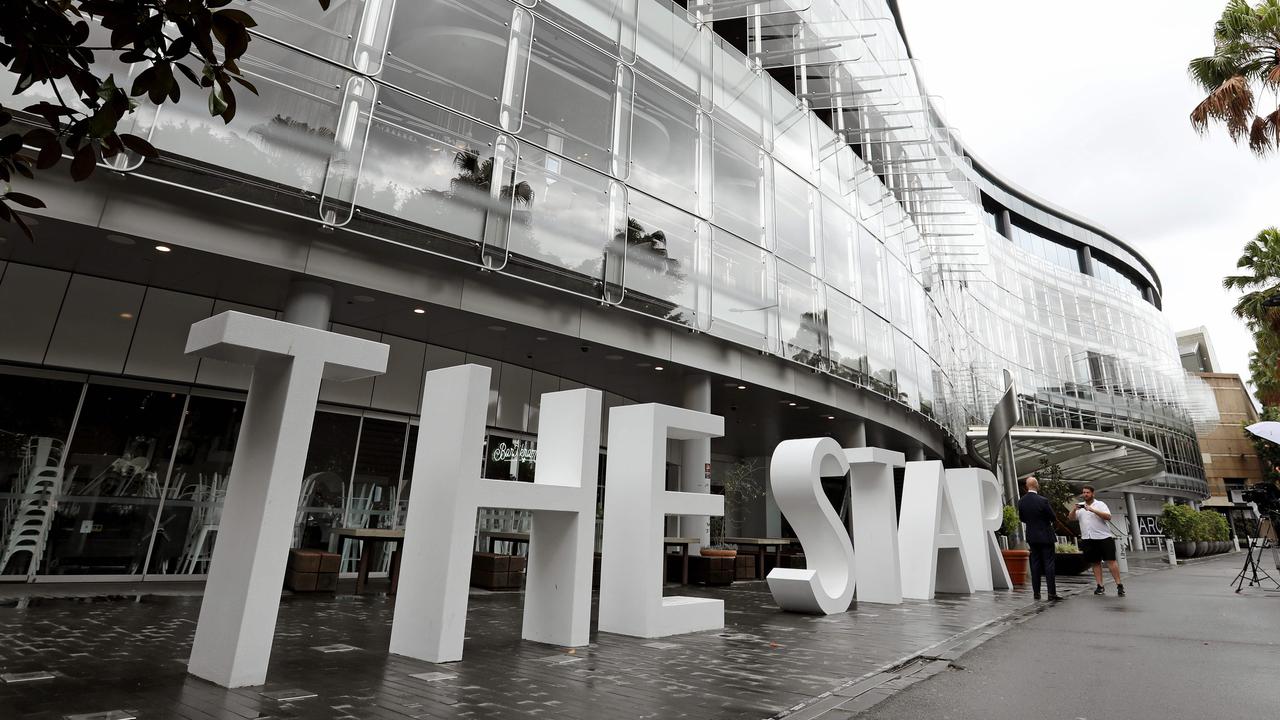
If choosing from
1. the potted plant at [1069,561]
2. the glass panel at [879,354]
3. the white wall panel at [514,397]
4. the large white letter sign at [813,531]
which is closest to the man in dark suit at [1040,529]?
the large white letter sign at [813,531]

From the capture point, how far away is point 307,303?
378 inches

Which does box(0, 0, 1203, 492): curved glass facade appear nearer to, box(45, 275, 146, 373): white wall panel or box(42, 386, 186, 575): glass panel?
box(45, 275, 146, 373): white wall panel

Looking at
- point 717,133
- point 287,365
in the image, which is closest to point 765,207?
point 717,133

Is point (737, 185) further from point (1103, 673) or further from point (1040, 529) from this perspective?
point (1103, 673)

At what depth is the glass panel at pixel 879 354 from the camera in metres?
17.6

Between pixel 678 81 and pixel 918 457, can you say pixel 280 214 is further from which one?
pixel 918 457

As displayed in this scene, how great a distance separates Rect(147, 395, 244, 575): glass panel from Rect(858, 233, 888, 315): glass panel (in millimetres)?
15207

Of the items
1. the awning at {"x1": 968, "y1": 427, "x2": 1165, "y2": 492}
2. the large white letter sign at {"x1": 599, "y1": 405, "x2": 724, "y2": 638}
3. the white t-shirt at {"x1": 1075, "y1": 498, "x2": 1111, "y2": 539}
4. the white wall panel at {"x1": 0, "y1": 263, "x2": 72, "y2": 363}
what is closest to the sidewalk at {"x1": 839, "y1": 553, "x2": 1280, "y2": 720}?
the large white letter sign at {"x1": 599, "y1": 405, "x2": 724, "y2": 638}

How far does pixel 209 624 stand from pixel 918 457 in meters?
23.2

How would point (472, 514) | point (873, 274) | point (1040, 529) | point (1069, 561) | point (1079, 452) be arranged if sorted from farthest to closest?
1. point (1079, 452)
2. point (873, 274)
3. point (1069, 561)
4. point (1040, 529)
5. point (472, 514)

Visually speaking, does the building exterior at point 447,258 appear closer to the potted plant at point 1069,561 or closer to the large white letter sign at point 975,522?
the large white letter sign at point 975,522

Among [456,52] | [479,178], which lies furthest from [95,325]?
[456,52]

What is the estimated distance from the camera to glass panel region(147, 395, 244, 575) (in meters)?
11.0

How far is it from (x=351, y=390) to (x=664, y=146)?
791cm
